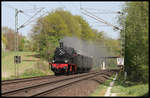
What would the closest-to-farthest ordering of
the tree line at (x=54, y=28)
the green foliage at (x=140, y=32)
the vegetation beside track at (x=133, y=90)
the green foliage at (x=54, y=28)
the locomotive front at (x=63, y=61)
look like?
the vegetation beside track at (x=133, y=90), the green foliage at (x=140, y=32), the locomotive front at (x=63, y=61), the green foliage at (x=54, y=28), the tree line at (x=54, y=28)

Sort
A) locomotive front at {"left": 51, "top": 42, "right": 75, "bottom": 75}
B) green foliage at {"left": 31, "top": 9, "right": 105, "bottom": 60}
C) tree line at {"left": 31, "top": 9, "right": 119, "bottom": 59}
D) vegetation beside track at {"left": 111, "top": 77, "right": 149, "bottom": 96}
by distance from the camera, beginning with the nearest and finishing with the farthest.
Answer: vegetation beside track at {"left": 111, "top": 77, "right": 149, "bottom": 96}, locomotive front at {"left": 51, "top": 42, "right": 75, "bottom": 75}, green foliage at {"left": 31, "top": 9, "right": 105, "bottom": 60}, tree line at {"left": 31, "top": 9, "right": 119, "bottom": 59}

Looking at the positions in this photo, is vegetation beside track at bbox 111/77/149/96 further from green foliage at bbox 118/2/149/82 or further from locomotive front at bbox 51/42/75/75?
locomotive front at bbox 51/42/75/75

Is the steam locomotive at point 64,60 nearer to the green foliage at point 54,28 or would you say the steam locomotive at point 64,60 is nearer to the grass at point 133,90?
the green foliage at point 54,28

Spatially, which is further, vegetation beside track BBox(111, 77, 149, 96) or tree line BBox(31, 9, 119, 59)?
tree line BBox(31, 9, 119, 59)

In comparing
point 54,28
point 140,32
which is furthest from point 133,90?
point 54,28

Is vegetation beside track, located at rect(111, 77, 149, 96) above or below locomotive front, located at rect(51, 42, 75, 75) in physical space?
below

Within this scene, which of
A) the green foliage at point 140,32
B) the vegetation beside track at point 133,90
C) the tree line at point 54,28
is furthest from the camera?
the tree line at point 54,28

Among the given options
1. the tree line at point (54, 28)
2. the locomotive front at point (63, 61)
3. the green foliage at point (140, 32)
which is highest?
the tree line at point (54, 28)

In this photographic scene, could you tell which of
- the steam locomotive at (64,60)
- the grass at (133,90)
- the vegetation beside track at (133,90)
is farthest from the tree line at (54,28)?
the grass at (133,90)

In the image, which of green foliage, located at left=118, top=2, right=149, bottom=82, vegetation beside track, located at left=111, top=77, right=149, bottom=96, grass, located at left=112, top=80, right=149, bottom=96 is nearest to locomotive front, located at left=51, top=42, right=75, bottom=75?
green foliage, located at left=118, top=2, right=149, bottom=82

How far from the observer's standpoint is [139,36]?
20609 millimetres

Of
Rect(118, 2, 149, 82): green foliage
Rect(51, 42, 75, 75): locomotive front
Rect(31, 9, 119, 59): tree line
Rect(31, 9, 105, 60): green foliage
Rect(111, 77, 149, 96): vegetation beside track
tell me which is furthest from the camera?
Rect(31, 9, 119, 59): tree line

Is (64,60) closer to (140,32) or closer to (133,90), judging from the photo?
(140,32)

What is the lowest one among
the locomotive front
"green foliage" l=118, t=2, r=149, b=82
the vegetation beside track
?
the vegetation beside track
